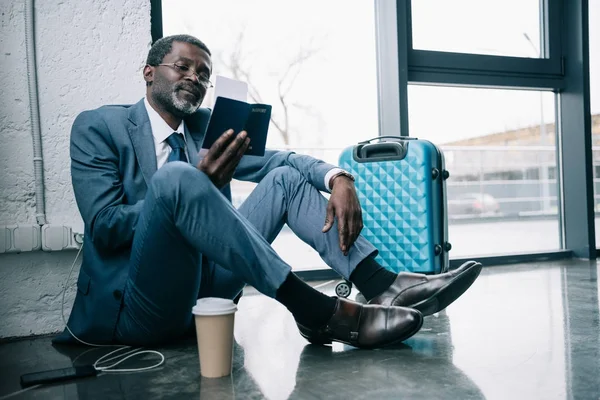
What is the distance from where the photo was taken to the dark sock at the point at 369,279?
1.53 m

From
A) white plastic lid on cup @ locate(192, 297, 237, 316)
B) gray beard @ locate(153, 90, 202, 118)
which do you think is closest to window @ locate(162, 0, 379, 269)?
gray beard @ locate(153, 90, 202, 118)

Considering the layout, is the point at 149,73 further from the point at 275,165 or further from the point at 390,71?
the point at 390,71

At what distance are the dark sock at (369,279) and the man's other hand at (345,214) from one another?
0.08 m

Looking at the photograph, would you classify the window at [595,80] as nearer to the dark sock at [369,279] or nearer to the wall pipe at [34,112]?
the dark sock at [369,279]

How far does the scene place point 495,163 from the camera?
3262 mm

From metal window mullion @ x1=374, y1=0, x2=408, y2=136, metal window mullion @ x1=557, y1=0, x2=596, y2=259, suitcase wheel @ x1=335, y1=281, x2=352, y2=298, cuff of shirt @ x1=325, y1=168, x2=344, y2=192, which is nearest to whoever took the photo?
cuff of shirt @ x1=325, y1=168, x2=344, y2=192

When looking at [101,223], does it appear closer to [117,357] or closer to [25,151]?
[117,357]

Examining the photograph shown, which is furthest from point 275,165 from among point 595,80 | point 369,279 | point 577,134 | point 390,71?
point 595,80

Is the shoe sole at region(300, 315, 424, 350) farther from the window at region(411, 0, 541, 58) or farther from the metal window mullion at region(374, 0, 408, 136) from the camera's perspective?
the window at region(411, 0, 541, 58)

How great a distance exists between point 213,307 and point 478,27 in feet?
8.51

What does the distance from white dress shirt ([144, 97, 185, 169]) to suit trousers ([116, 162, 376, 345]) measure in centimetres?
32

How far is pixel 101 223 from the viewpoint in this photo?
1354 millimetres

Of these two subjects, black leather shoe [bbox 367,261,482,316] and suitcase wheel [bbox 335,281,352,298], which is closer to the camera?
black leather shoe [bbox 367,261,482,316]

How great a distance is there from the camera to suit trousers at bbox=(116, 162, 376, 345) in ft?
3.91
